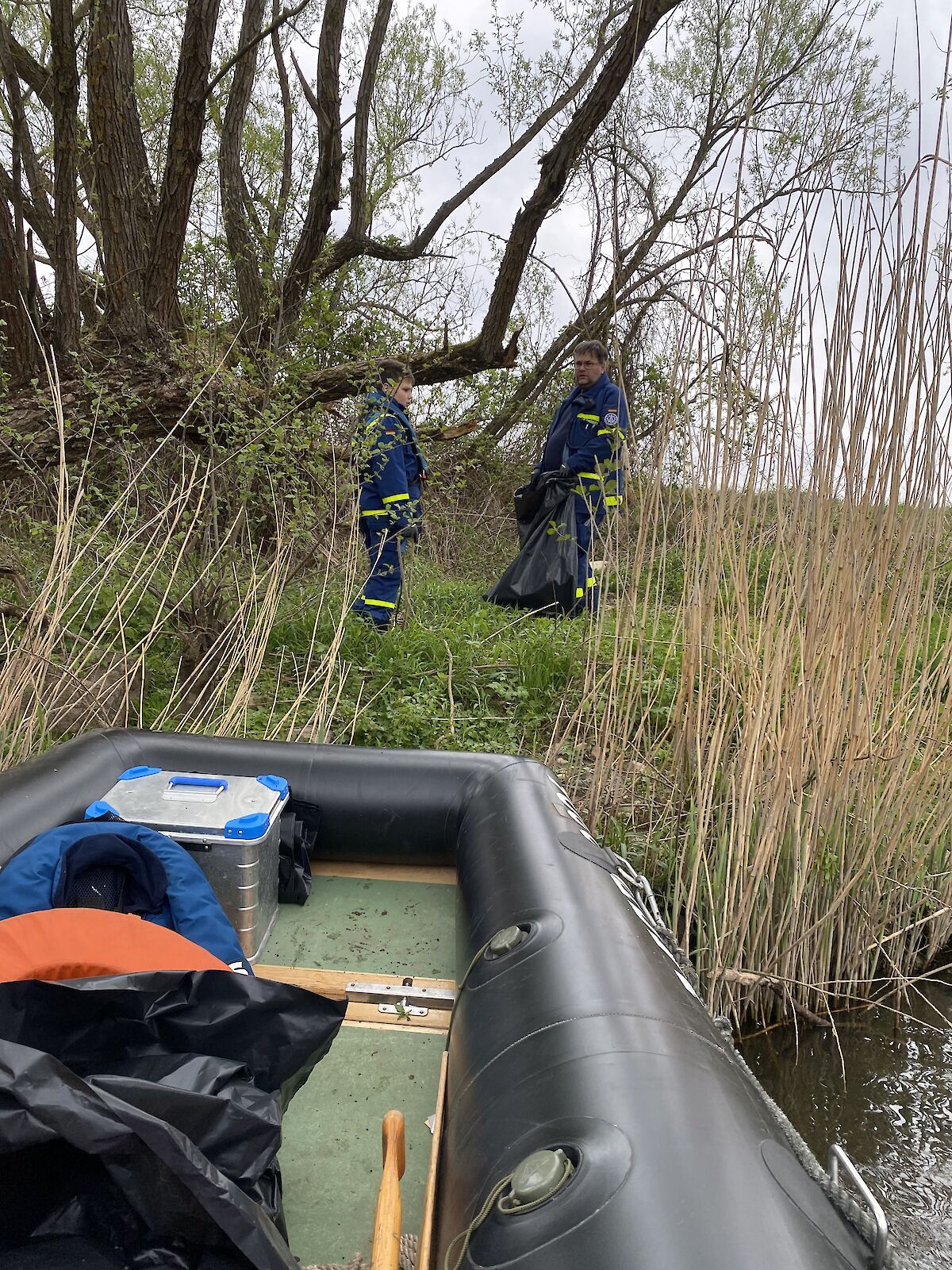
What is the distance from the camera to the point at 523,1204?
0.90 meters

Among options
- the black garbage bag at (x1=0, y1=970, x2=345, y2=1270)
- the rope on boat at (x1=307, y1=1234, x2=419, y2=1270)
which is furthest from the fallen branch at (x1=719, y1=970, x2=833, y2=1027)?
the black garbage bag at (x1=0, y1=970, x2=345, y2=1270)

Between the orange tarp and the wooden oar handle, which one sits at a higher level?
the orange tarp

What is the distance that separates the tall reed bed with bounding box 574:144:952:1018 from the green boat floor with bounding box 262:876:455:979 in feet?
1.70

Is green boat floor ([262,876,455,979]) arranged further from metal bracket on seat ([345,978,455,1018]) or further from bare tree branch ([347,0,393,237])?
bare tree branch ([347,0,393,237])

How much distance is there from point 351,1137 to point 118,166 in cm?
459

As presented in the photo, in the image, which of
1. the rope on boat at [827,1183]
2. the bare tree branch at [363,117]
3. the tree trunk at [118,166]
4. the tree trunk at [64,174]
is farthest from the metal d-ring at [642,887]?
the bare tree branch at [363,117]

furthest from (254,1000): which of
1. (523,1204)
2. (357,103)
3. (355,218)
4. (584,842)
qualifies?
(357,103)

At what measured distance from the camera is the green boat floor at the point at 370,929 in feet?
6.13

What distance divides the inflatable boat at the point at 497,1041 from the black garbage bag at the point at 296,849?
0.03 metres

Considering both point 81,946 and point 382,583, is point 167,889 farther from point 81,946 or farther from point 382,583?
point 382,583

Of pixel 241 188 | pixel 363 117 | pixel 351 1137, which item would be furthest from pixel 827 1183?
pixel 363 117

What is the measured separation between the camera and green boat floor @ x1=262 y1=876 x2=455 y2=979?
187cm

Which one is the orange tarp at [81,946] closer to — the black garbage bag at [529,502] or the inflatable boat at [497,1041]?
the inflatable boat at [497,1041]

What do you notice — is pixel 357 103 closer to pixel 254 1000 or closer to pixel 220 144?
pixel 220 144
